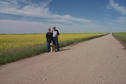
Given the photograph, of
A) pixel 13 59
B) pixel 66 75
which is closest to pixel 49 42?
pixel 13 59

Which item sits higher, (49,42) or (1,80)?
(49,42)

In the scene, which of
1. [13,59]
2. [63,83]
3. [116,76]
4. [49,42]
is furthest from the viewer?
[49,42]

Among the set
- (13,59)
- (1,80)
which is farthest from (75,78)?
(13,59)

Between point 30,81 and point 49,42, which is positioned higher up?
point 49,42

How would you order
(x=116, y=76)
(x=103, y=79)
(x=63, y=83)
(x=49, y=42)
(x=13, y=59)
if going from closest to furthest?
(x=63, y=83) < (x=103, y=79) < (x=116, y=76) < (x=13, y=59) < (x=49, y=42)

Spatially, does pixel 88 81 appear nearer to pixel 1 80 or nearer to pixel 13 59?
pixel 1 80

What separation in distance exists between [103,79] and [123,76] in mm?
843

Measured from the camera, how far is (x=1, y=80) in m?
3.45

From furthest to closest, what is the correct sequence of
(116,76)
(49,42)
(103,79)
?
(49,42) < (116,76) < (103,79)

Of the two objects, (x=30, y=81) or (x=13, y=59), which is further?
(x=13, y=59)

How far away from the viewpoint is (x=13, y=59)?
637 cm

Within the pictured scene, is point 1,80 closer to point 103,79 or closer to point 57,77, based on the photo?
point 57,77

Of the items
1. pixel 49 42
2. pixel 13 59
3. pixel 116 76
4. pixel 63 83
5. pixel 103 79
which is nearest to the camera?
pixel 63 83

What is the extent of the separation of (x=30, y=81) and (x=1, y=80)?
0.99 metres
